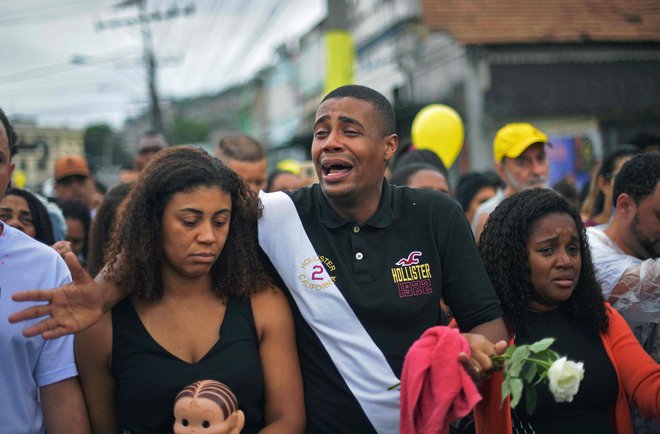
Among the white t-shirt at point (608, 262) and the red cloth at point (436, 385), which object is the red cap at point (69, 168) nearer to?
the white t-shirt at point (608, 262)

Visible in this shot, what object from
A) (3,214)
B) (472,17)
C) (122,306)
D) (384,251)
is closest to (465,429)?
(384,251)

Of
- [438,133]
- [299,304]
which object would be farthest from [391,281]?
[438,133]

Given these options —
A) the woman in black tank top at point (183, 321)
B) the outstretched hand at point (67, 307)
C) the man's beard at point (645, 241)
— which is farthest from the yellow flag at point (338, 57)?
the outstretched hand at point (67, 307)

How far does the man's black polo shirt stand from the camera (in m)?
2.83

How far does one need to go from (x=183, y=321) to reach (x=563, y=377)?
149 centimetres

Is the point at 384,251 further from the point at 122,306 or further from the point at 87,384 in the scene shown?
the point at 87,384

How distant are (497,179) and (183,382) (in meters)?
6.26

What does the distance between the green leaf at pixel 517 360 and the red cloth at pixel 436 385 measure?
0.48 feet

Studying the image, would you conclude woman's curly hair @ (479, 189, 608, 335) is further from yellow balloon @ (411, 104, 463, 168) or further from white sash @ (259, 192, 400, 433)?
yellow balloon @ (411, 104, 463, 168)

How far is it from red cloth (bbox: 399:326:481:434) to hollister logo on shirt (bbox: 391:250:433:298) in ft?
1.20

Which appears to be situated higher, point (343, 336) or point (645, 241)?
point (645, 241)

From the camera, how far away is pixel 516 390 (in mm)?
2330

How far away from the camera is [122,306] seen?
9.45 feet

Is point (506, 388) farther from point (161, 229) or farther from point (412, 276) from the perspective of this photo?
point (161, 229)
